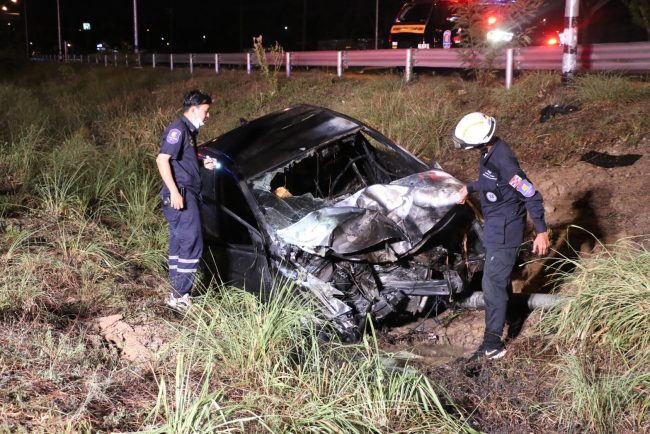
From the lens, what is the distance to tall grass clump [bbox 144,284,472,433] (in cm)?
294

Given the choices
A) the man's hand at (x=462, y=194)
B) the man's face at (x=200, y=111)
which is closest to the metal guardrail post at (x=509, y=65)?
the man's hand at (x=462, y=194)

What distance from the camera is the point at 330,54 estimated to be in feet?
49.6

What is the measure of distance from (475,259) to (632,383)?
170cm

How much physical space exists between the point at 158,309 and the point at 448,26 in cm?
1144

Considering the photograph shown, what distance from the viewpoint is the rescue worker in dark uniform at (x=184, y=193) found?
15.3 feet

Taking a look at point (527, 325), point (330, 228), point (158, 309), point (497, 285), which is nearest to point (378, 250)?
point (330, 228)

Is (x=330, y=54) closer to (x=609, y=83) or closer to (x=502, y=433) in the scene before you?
(x=609, y=83)

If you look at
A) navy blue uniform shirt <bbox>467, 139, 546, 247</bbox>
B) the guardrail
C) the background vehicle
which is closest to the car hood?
navy blue uniform shirt <bbox>467, 139, 546, 247</bbox>

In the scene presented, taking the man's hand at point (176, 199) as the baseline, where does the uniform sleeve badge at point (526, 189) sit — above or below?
above

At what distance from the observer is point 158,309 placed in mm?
4637

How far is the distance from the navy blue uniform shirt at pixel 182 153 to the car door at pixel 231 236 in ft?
1.11

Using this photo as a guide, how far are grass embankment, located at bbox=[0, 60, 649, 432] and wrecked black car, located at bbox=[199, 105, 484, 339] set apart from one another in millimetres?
399

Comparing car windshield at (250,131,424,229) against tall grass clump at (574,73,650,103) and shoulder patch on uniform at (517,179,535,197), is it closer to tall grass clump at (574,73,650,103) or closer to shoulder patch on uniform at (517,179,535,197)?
shoulder patch on uniform at (517,179,535,197)

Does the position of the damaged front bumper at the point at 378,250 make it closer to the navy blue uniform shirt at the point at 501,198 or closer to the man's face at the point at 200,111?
the navy blue uniform shirt at the point at 501,198
